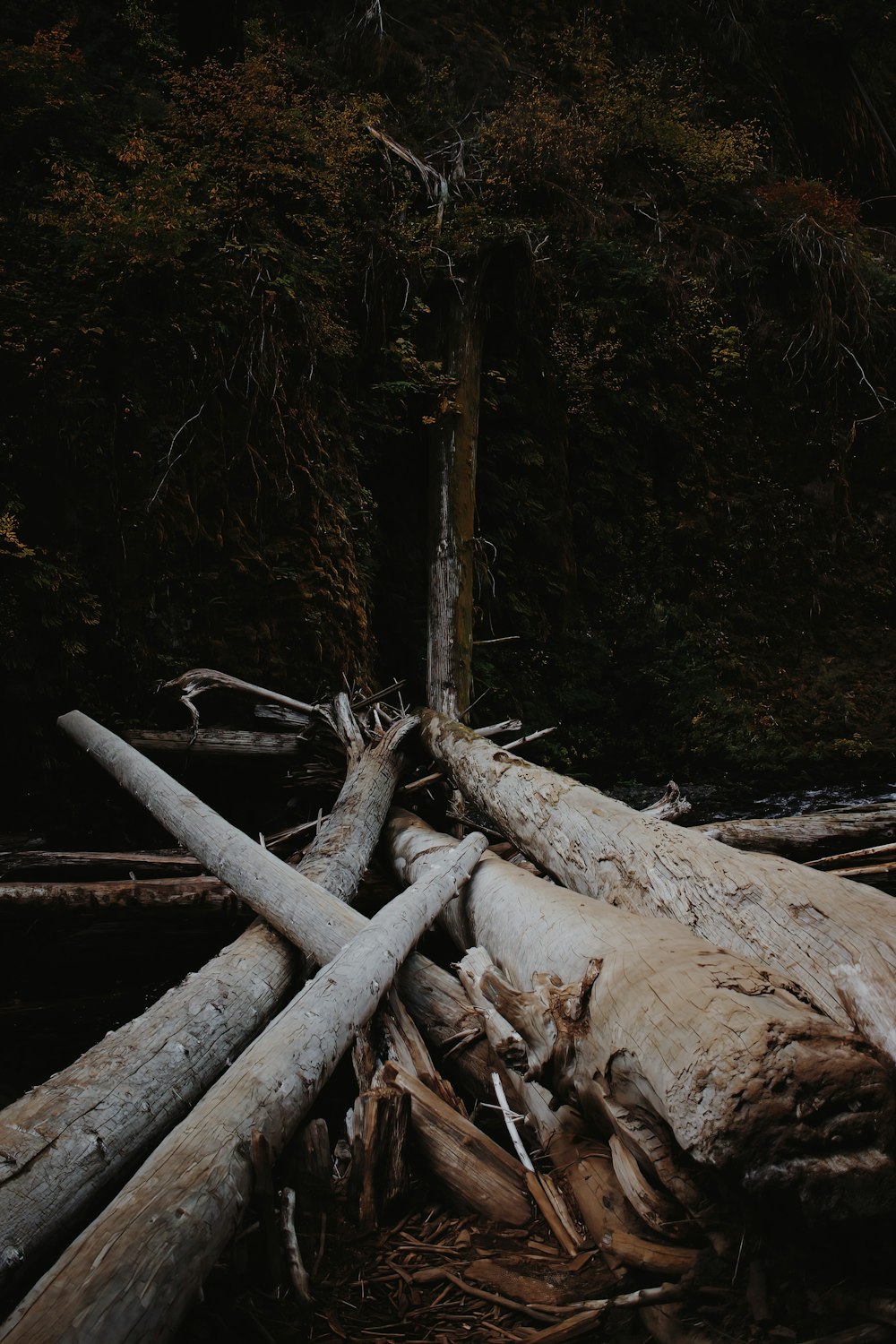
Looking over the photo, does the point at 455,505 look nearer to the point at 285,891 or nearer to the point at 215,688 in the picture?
the point at 215,688

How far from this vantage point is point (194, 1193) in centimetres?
177

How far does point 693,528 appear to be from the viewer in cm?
913

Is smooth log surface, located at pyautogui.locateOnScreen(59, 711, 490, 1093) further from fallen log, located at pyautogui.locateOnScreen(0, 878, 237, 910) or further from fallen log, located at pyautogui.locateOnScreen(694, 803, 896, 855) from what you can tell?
fallen log, located at pyautogui.locateOnScreen(694, 803, 896, 855)

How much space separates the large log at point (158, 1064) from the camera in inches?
76.0

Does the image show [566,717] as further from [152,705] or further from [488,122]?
[488,122]

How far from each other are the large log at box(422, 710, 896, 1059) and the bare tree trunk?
3.08 metres

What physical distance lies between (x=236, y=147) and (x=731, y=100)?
8369mm

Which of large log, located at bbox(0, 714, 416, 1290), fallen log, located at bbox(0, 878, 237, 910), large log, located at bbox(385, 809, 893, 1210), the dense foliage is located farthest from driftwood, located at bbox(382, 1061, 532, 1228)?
the dense foliage

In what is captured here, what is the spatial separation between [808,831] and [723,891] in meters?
2.64

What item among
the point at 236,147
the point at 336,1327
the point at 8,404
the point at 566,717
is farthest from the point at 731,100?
the point at 336,1327

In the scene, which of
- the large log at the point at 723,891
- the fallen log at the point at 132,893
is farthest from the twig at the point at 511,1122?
the fallen log at the point at 132,893

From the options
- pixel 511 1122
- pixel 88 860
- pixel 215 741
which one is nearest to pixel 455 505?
pixel 215 741

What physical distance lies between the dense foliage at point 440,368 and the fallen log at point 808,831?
275cm

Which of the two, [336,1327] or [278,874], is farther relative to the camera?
[278,874]
